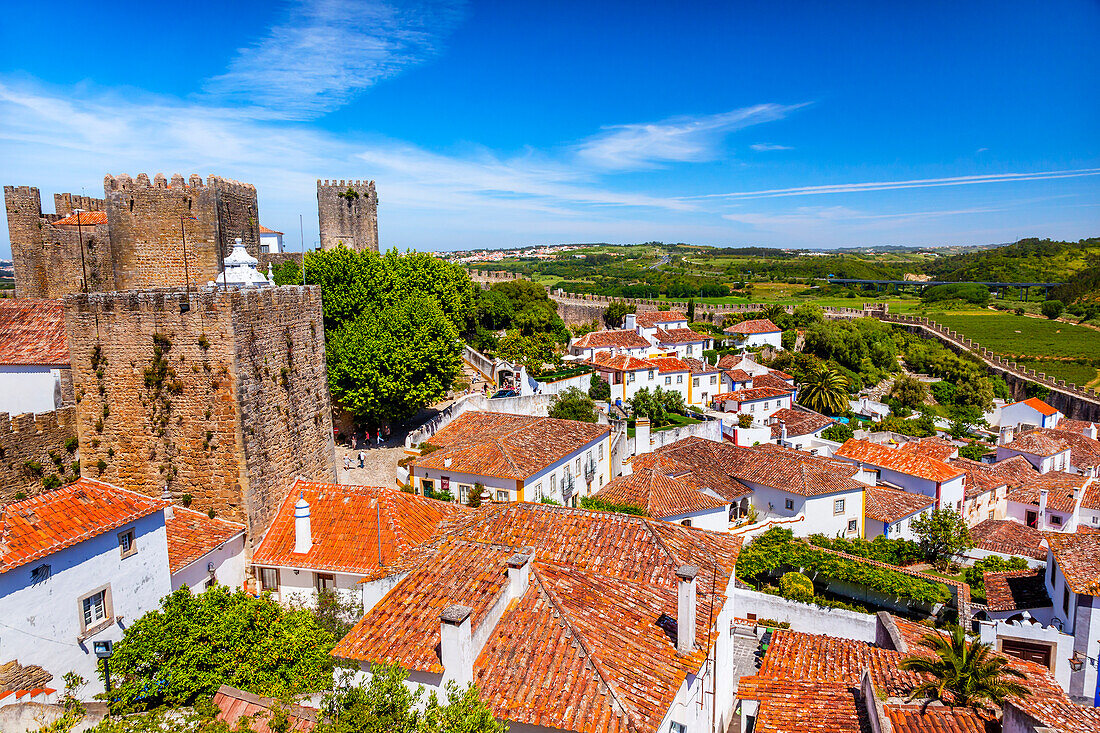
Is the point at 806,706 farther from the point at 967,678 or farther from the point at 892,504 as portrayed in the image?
the point at 892,504

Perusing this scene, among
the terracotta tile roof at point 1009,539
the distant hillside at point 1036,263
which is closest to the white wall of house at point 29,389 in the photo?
the terracotta tile roof at point 1009,539

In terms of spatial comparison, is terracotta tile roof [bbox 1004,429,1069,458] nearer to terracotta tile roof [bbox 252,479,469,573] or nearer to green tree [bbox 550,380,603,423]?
green tree [bbox 550,380,603,423]

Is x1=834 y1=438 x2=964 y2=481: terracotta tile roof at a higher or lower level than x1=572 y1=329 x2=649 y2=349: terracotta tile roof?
lower

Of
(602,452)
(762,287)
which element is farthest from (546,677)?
(762,287)

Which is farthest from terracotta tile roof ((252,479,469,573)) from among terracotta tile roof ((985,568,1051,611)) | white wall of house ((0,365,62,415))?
terracotta tile roof ((985,568,1051,611))

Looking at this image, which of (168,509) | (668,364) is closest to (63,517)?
(168,509)

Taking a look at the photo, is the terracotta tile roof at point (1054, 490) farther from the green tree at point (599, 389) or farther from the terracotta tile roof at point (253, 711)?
the terracotta tile roof at point (253, 711)
